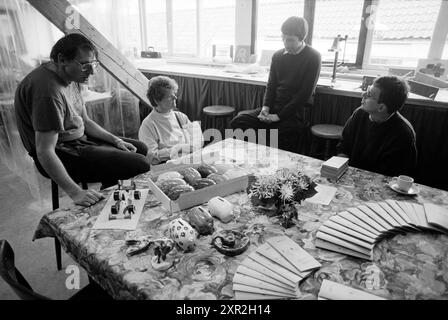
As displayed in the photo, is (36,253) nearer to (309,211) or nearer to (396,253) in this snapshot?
(309,211)

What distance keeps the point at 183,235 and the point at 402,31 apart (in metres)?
3.16

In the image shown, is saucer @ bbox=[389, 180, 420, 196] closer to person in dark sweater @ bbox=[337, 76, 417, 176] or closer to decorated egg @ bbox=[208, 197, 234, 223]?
person in dark sweater @ bbox=[337, 76, 417, 176]

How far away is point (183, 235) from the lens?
3.09 ft

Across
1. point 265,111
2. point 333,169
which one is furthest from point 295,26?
point 333,169

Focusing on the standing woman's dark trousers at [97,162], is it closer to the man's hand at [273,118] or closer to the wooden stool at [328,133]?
the man's hand at [273,118]

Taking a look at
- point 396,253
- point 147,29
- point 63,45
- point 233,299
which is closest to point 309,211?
point 396,253

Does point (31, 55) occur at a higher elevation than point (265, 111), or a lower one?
higher

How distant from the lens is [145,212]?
3.80ft

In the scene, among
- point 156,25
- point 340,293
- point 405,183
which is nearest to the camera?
point 340,293

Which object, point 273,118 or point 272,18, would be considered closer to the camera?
point 273,118

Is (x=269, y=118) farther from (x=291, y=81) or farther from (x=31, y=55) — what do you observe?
(x=31, y=55)

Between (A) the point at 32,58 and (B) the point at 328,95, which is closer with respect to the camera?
(A) the point at 32,58

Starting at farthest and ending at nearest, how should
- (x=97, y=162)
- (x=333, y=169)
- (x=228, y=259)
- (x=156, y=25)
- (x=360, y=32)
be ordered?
(x=156, y=25) < (x=360, y=32) < (x=97, y=162) < (x=333, y=169) < (x=228, y=259)

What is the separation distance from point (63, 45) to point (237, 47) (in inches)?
104
